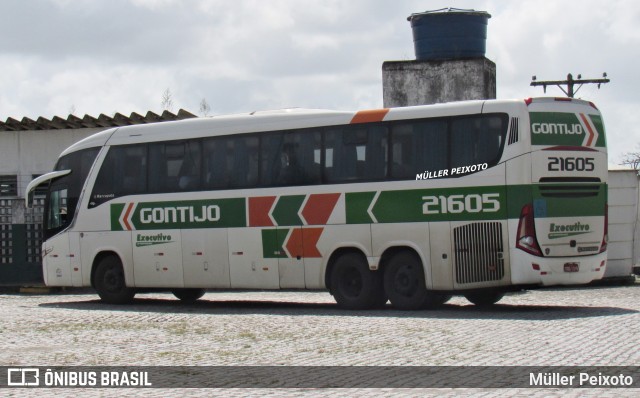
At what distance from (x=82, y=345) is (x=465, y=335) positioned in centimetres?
480

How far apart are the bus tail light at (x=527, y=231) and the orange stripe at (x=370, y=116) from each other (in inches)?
124

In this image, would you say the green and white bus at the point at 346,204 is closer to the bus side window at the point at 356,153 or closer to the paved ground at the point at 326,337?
the bus side window at the point at 356,153

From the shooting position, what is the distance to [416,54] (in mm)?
37812

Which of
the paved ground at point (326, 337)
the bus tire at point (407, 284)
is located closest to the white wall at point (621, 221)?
the paved ground at point (326, 337)

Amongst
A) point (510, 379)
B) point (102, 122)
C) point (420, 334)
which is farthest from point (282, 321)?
point (102, 122)

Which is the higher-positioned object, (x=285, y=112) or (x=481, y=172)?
(x=285, y=112)

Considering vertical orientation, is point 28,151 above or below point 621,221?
above

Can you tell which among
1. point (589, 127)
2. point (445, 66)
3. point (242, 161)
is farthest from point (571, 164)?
point (445, 66)

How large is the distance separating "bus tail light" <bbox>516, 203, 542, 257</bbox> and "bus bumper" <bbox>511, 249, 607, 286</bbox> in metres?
0.10

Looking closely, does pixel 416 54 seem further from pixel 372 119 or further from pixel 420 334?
pixel 420 334

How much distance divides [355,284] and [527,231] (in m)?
3.49

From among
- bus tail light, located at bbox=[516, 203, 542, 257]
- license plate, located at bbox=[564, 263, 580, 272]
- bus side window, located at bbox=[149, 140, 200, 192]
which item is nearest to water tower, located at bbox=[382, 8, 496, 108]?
bus side window, located at bbox=[149, 140, 200, 192]

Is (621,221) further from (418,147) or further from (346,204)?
(418,147)

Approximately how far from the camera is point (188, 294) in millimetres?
26266
